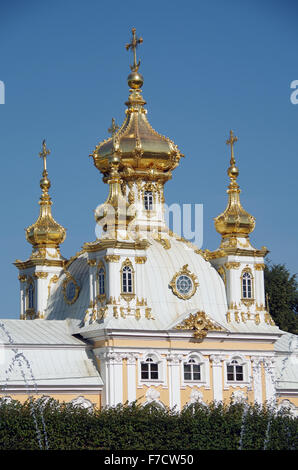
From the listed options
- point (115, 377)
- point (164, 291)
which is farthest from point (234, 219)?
point (115, 377)

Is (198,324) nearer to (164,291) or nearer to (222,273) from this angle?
(164,291)

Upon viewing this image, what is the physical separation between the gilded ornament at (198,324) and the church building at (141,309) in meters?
0.04

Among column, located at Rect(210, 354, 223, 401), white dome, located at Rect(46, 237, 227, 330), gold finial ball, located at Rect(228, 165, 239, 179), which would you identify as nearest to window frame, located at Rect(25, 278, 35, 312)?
white dome, located at Rect(46, 237, 227, 330)

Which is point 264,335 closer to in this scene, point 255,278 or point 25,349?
point 255,278

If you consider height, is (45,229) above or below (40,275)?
above

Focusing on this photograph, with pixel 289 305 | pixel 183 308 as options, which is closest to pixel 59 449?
pixel 183 308

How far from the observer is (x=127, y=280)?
68375mm

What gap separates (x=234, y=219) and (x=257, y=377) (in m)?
7.33

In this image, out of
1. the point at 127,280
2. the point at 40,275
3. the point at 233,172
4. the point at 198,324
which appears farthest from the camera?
the point at 40,275

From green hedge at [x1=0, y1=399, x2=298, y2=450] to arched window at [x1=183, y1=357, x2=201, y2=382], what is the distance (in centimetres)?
1097

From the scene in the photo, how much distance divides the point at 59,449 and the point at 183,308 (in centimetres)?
1622

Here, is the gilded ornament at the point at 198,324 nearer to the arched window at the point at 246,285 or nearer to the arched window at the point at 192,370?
the arched window at the point at 192,370

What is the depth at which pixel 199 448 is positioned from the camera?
5594 cm

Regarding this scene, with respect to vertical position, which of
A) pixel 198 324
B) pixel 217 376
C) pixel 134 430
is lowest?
pixel 134 430
